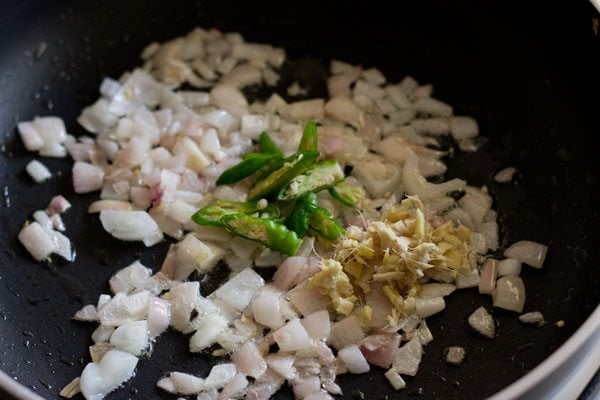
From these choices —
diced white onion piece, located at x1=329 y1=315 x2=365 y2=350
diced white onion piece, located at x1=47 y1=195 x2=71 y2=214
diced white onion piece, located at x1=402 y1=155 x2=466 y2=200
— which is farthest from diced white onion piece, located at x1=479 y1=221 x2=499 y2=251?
diced white onion piece, located at x1=47 y1=195 x2=71 y2=214

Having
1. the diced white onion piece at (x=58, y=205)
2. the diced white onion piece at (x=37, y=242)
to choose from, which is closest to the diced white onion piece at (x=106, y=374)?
the diced white onion piece at (x=37, y=242)

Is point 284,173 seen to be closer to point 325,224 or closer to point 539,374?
point 325,224

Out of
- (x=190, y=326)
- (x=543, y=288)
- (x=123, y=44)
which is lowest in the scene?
(x=190, y=326)

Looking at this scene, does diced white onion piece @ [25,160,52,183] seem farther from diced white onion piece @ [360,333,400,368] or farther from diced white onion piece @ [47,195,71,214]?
diced white onion piece @ [360,333,400,368]

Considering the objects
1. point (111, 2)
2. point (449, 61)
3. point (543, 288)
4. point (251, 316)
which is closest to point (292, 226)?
point (251, 316)

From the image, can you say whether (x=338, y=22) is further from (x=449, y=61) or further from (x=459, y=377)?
(x=459, y=377)

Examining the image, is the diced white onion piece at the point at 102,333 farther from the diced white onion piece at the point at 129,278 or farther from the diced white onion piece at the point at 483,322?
the diced white onion piece at the point at 483,322

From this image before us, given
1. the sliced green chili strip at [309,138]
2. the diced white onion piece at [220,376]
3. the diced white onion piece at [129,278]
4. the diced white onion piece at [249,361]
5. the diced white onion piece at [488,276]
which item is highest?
the sliced green chili strip at [309,138]
